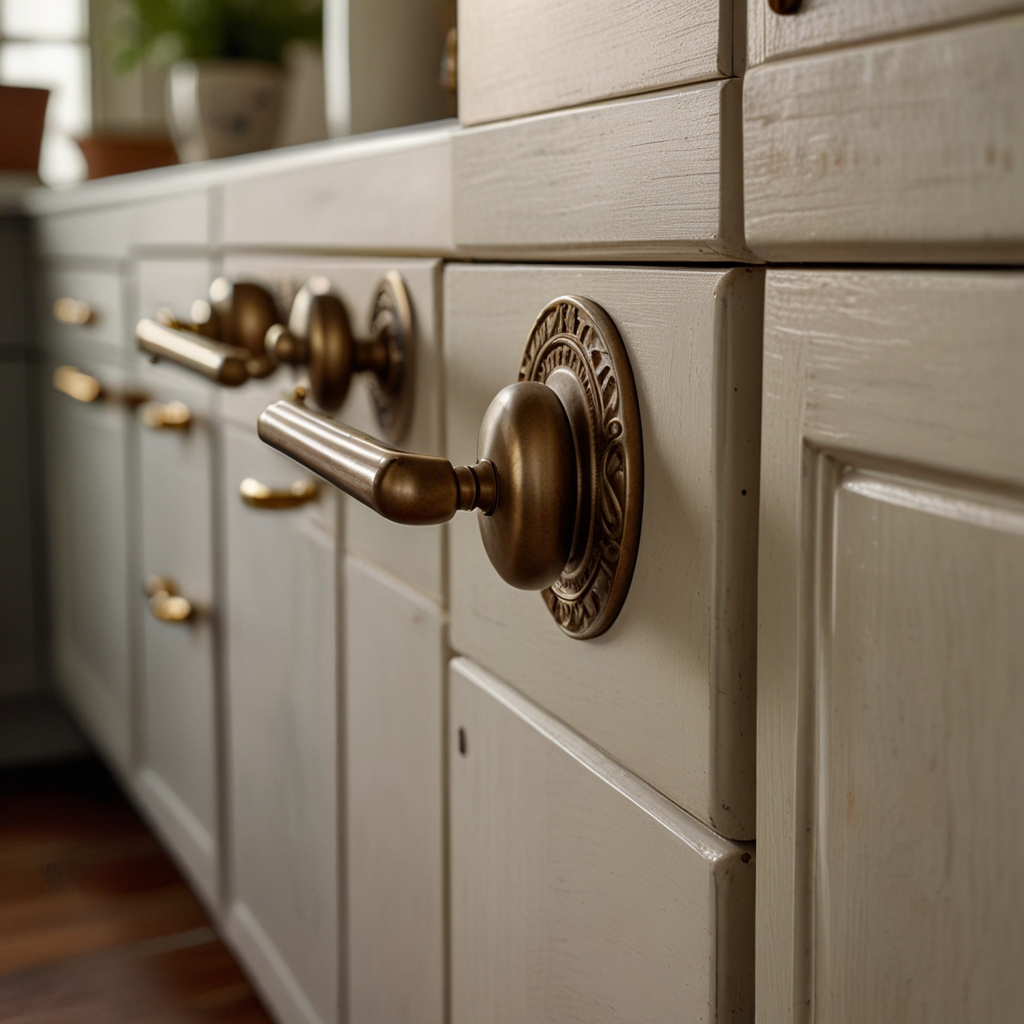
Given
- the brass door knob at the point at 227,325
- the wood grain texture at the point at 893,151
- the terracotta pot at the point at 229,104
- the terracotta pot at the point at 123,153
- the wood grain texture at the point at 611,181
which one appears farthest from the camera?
the terracotta pot at the point at 123,153

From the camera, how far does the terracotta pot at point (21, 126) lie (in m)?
2.03

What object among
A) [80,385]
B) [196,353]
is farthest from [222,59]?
[196,353]

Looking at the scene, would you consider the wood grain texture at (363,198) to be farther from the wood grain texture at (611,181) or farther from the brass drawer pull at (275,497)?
the brass drawer pull at (275,497)

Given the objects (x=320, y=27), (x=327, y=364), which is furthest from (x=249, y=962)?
(x=320, y=27)

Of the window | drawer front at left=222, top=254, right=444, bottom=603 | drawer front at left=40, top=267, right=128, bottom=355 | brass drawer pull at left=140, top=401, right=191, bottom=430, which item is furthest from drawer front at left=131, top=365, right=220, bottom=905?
the window

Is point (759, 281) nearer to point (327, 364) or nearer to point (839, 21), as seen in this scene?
point (839, 21)

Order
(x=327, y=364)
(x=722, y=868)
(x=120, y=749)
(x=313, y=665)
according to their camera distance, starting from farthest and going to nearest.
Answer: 1. (x=120, y=749)
2. (x=313, y=665)
3. (x=327, y=364)
4. (x=722, y=868)

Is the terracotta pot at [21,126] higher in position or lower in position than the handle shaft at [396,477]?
higher

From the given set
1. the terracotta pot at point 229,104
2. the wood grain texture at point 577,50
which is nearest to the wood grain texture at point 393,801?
the wood grain texture at point 577,50

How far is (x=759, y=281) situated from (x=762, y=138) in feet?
0.14

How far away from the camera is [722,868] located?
1.30ft

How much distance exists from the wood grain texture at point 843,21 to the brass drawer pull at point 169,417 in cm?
79

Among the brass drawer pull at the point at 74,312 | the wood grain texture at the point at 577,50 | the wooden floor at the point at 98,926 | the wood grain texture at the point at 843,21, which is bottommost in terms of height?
the wooden floor at the point at 98,926

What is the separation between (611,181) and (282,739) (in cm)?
56
